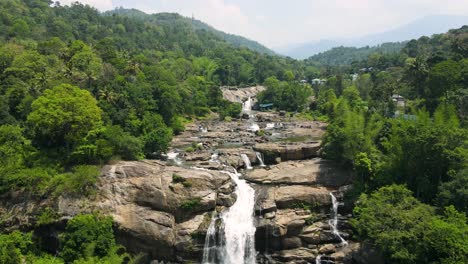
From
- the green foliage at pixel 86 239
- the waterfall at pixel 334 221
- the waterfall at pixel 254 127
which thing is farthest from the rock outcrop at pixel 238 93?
the green foliage at pixel 86 239

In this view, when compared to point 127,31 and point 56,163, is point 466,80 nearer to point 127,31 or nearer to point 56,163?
point 56,163

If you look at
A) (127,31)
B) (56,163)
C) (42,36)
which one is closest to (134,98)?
(56,163)

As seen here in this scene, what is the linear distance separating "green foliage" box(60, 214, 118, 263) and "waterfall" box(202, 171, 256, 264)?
7252mm

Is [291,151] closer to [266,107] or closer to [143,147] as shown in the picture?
[143,147]

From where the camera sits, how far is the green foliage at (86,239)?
26594mm

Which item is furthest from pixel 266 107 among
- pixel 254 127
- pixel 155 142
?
pixel 155 142

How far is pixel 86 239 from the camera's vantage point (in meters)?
26.9

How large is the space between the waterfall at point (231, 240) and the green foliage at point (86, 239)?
7.25 m

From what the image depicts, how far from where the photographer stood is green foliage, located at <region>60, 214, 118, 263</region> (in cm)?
2659

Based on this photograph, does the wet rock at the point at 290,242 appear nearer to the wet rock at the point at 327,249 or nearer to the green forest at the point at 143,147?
the wet rock at the point at 327,249

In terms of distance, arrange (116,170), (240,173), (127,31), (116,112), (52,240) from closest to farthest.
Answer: (52,240) < (116,170) < (240,173) < (116,112) < (127,31)

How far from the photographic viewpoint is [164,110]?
55406mm

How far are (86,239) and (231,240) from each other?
424 inches

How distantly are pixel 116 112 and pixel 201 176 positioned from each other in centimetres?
1739
